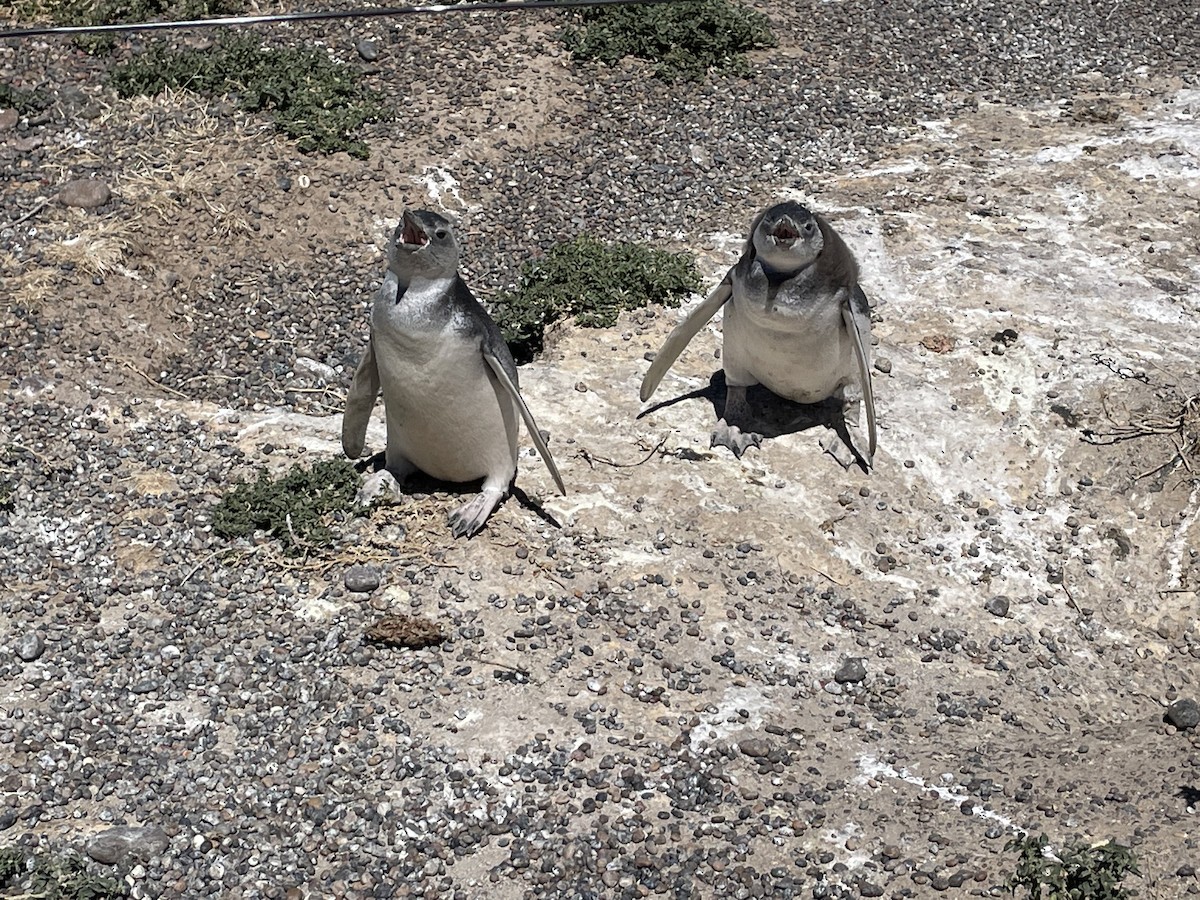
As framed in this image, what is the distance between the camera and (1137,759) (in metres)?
5.04

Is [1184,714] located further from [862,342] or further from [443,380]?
[443,380]

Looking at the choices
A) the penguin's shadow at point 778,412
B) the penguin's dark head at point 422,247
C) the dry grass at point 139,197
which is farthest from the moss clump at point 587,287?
the penguin's dark head at point 422,247

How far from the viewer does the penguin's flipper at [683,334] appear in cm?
664

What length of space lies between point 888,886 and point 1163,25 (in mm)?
8890

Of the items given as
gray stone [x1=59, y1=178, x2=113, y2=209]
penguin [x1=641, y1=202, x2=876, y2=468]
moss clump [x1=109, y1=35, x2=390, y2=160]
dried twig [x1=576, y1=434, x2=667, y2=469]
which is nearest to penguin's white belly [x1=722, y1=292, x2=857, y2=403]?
penguin [x1=641, y1=202, x2=876, y2=468]

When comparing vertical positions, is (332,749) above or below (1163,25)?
below

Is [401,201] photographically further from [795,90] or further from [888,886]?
[888,886]

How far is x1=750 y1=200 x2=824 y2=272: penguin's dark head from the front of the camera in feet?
19.9

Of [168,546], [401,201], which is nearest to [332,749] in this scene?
[168,546]

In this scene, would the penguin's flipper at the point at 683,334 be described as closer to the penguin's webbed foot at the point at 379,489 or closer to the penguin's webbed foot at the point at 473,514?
the penguin's webbed foot at the point at 473,514

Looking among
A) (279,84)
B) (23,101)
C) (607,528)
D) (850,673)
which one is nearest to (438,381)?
(607,528)

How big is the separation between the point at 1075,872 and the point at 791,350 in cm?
291

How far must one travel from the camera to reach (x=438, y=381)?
5590 millimetres

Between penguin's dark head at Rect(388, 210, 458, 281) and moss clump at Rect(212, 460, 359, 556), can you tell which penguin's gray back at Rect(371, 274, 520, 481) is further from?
moss clump at Rect(212, 460, 359, 556)
